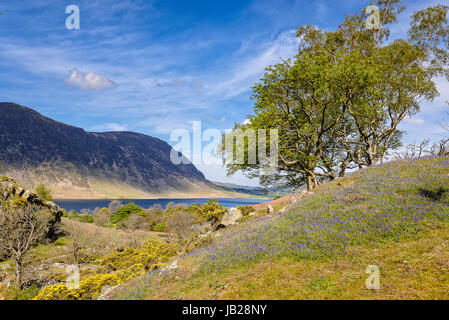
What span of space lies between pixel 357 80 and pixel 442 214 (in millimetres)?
17257

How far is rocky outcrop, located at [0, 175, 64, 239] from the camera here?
49906mm

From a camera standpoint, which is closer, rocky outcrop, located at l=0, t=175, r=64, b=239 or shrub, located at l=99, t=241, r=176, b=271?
shrub, located at l=99, t=241, r=176, b=271

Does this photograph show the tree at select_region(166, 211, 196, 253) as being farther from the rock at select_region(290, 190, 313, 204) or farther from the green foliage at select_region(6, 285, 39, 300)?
the rock at select_region(290, 190, 313, 204)

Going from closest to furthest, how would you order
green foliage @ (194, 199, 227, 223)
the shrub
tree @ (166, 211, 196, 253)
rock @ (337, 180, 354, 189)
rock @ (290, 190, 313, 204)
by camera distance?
rock @ (337, 180, 354, 189)
rock @ (290, 190, 313, 204)
the shrub
green foliage @ (194, 199, 227, 223)
tree @ (166, 211, 196, 253)

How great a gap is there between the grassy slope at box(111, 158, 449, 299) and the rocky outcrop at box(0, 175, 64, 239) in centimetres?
5791

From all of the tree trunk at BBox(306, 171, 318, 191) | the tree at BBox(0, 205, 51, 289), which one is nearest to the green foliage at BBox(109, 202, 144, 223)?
the tree at BBox(0, 205, 51, 289)

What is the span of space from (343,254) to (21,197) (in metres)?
67.8

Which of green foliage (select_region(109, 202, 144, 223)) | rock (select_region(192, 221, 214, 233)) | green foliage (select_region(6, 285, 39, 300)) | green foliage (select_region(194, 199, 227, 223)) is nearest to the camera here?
green foliage (select_region(6, 285, 39, 300))

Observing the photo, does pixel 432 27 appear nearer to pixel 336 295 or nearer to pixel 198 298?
pixel 336 295

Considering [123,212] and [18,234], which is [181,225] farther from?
[18,234]

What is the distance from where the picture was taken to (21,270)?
33250mm

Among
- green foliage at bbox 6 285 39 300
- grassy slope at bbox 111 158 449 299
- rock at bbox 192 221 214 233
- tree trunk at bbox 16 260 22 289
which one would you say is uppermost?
grassy slope at bbox 111 158 449 299

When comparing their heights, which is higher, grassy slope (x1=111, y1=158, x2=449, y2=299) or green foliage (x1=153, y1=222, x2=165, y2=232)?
grassy slope (x1=111, y1=158, x2=449, y2=299)

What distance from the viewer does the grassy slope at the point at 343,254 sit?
7.39 meters
